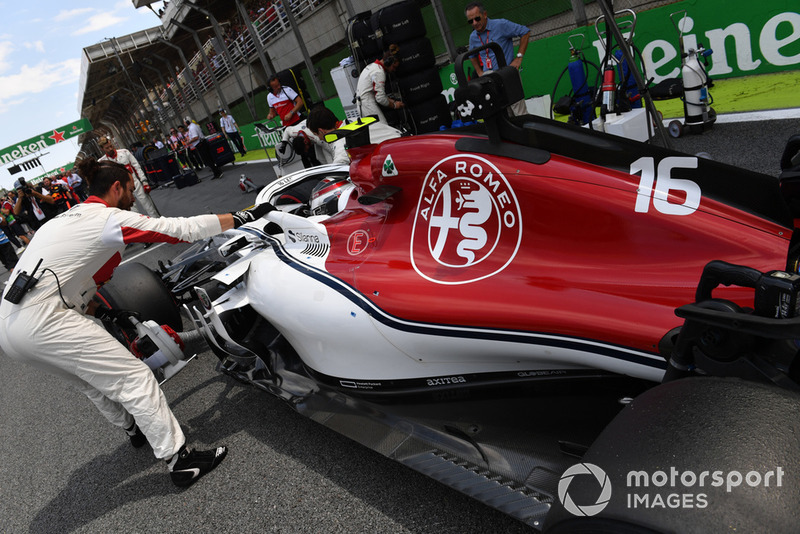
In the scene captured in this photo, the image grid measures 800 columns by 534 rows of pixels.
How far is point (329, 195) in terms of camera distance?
145 inches

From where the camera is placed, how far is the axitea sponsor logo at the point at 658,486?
1036 mm

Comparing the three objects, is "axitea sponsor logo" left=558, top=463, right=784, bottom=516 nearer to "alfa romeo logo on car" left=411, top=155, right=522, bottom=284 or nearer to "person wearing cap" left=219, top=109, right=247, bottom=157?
"alfa romeo logo on car" left=411, top=155, right=522, bottom=284

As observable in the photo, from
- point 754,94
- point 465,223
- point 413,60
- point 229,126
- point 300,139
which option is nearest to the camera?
point 465,223

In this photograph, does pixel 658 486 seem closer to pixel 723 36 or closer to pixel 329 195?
pixel 329 195

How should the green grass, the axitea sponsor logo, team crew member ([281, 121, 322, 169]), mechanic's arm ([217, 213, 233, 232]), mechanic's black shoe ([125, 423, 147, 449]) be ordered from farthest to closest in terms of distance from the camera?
team crew member ([281, 121, 322, 169]) → the green grass → mechanic's black shoe ([125, 423, 147, 449]) → mechanic's arm ([217, 213, 233, 232]) → the axitea sponsor logo

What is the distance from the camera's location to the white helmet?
11.6 ft

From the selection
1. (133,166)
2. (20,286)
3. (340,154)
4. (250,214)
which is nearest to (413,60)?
(340,154)

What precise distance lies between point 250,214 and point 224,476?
4.49 ft

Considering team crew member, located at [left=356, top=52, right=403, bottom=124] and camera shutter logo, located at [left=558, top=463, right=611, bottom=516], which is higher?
team crew member, located at [left=356, top=52, right=403, bottom=124]

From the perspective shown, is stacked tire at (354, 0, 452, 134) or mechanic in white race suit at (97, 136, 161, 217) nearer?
stacked tire at (354, 0, 452, 134)

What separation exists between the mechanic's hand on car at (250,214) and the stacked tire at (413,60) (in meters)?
5.48

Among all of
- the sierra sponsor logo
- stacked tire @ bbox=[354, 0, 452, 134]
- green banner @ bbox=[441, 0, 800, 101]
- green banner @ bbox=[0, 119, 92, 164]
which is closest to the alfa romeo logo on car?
the sierra sponsor logo

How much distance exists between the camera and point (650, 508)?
3.56 ft

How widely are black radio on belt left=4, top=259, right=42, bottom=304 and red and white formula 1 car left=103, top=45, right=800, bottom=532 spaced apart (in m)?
1.14
